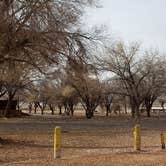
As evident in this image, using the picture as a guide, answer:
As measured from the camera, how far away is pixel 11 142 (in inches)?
989

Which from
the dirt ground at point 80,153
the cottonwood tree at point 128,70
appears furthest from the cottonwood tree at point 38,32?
the cottonwood tree at point 128,70

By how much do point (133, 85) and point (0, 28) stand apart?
4572 centimetres

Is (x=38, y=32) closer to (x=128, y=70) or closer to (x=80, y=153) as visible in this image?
(x=80, y=153)

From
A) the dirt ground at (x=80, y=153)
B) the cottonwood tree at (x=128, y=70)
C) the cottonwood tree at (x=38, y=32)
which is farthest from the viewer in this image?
the cottonwood tree at (x=128, y=70)

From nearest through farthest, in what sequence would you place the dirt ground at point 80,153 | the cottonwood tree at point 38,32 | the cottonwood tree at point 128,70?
the dirt ground at point 80,153 → the cottonwood tree at point 38,32 → the cottonwood tree at point 128,70

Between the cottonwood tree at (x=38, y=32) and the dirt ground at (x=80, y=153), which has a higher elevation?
the cottonwood tree at (x=38, y=32)

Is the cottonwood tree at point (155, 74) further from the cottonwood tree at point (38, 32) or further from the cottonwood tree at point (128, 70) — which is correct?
the cottonwood tree at point (38, 32)

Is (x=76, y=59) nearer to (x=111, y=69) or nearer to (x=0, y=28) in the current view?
(x=0, y=28)

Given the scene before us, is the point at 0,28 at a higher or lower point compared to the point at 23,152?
higher

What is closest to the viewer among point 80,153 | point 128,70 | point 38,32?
point 80,153

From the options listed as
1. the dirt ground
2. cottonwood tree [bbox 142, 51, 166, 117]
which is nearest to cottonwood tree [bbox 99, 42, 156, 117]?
cottonwood tree [bbox 142, 51, 166, 117]

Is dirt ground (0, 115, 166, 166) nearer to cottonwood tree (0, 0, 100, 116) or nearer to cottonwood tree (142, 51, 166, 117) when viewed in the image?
cottonwood tree (0, 0, 100, 116)

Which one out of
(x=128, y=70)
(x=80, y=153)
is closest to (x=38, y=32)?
(x=80, y=153)

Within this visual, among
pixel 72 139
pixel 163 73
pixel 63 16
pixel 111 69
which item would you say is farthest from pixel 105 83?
pixel 63 16
